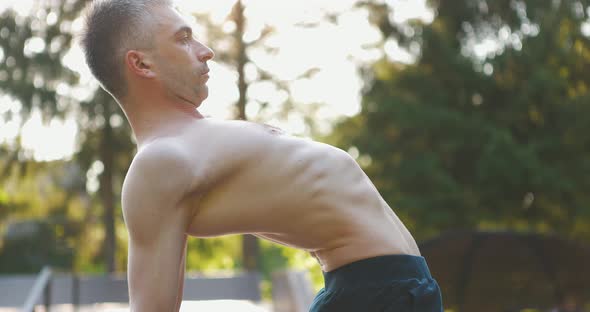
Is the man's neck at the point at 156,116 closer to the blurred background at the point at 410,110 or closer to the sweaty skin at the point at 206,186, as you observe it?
the sweaty skin at the point at 206,186

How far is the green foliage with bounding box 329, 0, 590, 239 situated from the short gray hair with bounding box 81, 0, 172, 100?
15468 mm

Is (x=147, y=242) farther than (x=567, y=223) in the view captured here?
No

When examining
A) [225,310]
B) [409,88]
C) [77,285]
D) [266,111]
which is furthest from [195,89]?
[409,88]

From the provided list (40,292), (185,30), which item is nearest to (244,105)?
(40,292)

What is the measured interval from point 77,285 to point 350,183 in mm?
12275

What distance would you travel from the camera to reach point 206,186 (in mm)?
1691

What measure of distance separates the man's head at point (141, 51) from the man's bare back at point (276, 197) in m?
0.13

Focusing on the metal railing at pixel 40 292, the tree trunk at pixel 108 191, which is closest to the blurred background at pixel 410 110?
the tree trunk at pixel 108 191

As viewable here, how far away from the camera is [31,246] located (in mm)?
21562

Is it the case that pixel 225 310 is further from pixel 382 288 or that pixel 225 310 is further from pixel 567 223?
pixel 382 288

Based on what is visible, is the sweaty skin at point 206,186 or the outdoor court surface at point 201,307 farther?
the outdoor court surface at point 201,307

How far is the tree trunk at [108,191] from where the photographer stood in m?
18.3

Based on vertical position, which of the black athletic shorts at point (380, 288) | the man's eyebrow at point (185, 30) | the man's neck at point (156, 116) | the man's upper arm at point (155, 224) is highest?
the man's eyebrow at point (185, 30)

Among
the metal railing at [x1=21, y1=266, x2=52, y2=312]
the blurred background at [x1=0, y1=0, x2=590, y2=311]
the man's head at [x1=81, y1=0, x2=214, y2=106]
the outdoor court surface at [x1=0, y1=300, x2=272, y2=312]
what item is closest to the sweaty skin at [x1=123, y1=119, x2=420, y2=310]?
the man's head at [x1=81, y1=0, x2=214, y2=106]
